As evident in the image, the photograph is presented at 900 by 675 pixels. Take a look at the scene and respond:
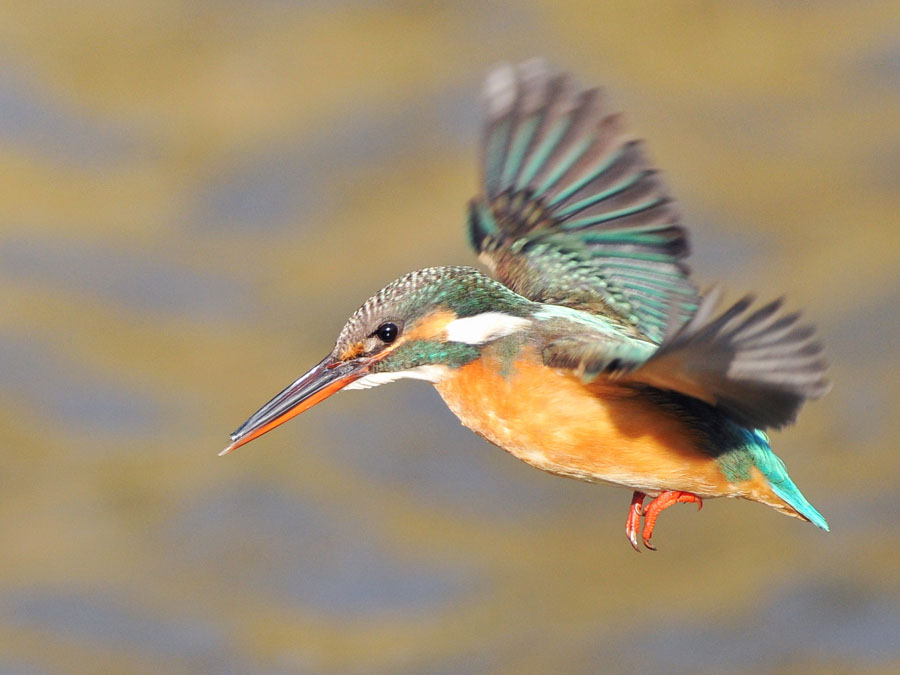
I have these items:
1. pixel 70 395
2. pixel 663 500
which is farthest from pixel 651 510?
pixel 70 395

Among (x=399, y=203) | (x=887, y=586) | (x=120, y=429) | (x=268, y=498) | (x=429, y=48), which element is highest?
(x=429, y=48)

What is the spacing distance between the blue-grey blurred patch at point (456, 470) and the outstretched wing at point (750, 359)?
21.9 feet

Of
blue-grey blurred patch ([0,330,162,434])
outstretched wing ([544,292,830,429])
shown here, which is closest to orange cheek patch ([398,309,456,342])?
outstretched wing ([544,292,830,429])

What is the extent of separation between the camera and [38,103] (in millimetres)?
10508

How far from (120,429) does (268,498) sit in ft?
3.28

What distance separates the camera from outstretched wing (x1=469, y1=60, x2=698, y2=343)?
3.75m

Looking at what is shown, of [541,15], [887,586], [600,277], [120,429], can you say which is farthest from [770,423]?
[541,15]

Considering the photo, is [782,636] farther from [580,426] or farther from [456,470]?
[580,426]

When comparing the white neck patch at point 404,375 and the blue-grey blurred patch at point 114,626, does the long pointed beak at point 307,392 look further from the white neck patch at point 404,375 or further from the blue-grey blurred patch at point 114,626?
the blue-grey blurred patch at point 114,626

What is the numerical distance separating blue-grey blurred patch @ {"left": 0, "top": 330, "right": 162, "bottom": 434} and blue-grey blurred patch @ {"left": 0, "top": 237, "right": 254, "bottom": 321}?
0.47m

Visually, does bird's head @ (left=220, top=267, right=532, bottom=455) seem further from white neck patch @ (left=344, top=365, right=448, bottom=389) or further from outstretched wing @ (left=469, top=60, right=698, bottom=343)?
outstretched wing @ (left=469, top=60, right=698, bottom=343)

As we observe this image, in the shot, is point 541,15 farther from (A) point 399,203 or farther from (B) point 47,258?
(B) point 47,258

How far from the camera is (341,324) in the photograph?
985 cm

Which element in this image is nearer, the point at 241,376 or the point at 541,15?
the point at 241,376
